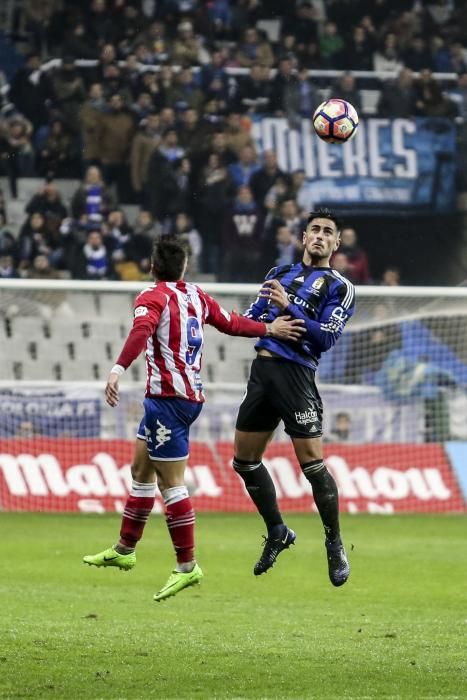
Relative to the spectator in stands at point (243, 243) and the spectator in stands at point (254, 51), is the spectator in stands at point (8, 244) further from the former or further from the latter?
the spectator in stands at point (254, 51)

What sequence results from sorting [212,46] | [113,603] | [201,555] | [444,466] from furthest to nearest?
[212,46] < [444,466] < [201,555] < [113,603]

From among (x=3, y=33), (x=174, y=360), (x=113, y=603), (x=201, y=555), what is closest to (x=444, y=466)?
(x=201, y=555)

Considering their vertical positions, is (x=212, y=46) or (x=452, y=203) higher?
(x=212, y=46)

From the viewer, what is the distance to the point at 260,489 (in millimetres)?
8805

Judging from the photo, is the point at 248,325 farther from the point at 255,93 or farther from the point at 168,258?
the point at 255,93

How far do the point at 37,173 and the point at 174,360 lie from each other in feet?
42.0

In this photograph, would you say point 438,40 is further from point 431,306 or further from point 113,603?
point 113,603

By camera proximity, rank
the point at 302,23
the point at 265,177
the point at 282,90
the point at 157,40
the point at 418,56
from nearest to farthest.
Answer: the point at 265,177, the point at 282,90, the point at 157,40, the point at 418,56, the point at 302,23

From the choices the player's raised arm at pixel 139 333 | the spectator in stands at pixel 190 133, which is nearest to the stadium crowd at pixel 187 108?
the spectator in stands at pixel 190 133

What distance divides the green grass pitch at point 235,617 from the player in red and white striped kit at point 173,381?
71 cm

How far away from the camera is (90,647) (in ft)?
28.2

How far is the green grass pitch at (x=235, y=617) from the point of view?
7.53 m

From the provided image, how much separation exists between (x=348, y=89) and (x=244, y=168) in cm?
232

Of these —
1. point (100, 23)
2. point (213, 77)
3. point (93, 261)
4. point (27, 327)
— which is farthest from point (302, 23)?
point (27, 327)
